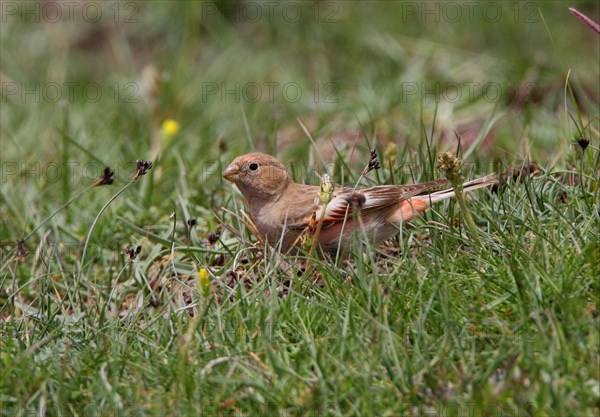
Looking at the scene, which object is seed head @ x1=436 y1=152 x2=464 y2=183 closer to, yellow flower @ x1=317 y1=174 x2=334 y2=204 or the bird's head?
yellow flower @ x1=317 y1=174 x2=334 y2=204

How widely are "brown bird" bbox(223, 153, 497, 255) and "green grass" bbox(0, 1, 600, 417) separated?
11 cm

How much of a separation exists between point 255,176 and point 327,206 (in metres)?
0.53

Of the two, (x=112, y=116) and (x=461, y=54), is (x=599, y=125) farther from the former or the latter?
(x=112, y=116)

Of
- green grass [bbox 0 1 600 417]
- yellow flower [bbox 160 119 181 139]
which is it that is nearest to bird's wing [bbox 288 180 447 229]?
green grass [bbox 0 1 600 417]

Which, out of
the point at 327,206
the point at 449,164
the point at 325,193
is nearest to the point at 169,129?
the point at 327,206

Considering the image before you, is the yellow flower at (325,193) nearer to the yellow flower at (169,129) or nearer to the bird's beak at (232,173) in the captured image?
the bird's beak at (232,173)

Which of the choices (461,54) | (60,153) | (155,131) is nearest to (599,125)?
(461,54)

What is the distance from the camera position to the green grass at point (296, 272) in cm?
→ 334

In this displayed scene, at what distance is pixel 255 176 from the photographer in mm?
4910

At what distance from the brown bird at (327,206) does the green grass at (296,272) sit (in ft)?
0.35

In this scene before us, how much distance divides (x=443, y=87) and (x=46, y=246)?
3995 millimetres

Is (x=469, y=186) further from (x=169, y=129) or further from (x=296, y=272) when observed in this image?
(x=169, y=129)

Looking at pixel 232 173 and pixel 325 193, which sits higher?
pixel 325 193

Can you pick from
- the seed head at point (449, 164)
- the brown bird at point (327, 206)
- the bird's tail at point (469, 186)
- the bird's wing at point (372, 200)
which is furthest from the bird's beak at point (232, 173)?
the seed head at point (449, 164)
